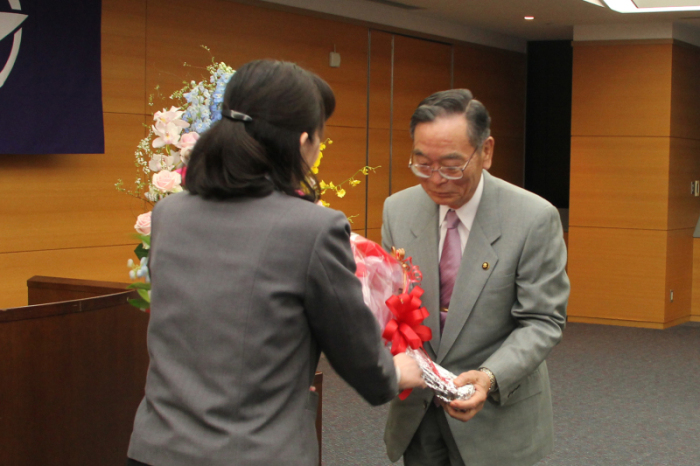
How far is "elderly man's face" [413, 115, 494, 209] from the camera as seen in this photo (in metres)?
2.01

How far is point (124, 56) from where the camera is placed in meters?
5.77

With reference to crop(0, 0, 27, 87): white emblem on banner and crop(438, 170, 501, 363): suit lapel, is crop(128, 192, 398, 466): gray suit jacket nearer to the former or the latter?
crop(438, 170, 501, 363): suit lapel

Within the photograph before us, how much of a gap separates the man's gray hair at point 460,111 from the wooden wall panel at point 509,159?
7.58 metres

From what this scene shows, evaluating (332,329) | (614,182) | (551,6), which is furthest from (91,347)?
(614,182)

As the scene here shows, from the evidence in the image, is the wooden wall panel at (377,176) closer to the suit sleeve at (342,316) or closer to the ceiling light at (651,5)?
the ceiling light at (651,5)

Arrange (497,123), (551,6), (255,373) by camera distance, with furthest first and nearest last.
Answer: (497,123), (551,6), (255,373)

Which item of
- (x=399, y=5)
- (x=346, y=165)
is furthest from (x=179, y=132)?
(x=399, y=5)

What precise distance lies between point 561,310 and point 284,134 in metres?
1.04

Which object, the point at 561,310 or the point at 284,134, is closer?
the point at 284,134

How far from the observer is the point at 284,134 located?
1402 mm

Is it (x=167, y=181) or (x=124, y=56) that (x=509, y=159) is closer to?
(x=124, y=56)

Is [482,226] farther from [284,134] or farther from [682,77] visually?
[682,77]

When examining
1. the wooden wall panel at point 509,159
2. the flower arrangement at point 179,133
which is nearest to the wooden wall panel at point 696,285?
the wooden wall panel at point 509,159

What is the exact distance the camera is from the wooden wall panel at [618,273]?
8188 mm
